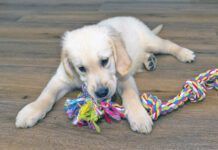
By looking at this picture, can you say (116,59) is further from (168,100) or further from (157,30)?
(157,30)

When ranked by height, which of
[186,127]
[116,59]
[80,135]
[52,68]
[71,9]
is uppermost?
[116,59]

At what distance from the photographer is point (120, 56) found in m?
1.75

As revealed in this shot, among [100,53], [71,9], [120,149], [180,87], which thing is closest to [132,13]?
[71,9]

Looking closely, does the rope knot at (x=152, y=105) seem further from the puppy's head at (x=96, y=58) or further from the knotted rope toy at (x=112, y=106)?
the puppy's head at (x=96, y=58)

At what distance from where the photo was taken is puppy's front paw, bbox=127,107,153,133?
1.58 metres

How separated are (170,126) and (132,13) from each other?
6.38 feet

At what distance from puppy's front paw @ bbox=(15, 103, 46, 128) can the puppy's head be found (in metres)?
0.29

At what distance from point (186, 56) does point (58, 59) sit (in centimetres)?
98

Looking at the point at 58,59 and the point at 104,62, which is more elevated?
the point at 104,62

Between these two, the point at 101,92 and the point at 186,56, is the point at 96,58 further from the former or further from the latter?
the point at 186,56

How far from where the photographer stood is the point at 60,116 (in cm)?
178

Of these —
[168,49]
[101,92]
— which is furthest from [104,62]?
[168,49]

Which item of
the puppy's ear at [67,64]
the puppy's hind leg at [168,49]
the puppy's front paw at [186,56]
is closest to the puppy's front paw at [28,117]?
the puppy's ear at [67,64]

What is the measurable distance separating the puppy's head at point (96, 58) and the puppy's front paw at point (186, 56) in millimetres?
623
